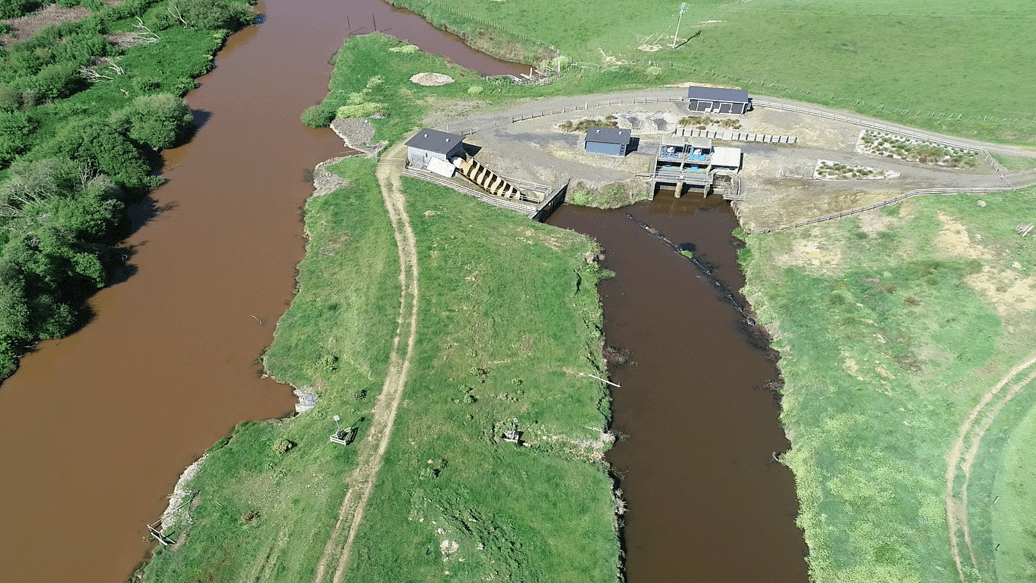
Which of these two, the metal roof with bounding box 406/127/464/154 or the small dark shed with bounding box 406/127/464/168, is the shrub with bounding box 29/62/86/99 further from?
the metal roof with bounding box 406/127/464/154

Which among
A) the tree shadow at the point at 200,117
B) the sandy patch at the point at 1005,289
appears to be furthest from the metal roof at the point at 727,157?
the tree shadow at the point at 200,117

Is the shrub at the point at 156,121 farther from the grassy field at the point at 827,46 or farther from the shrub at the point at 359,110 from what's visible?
the grassy field at the point at 827,46

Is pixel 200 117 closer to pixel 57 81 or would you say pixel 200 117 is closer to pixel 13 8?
pixel 57 81

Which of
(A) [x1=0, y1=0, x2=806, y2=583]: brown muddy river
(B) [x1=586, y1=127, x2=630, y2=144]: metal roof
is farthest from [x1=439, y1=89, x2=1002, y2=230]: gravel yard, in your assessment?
(A) [x1=0, y1=0, x2=806, y2=583]: brown muddy river

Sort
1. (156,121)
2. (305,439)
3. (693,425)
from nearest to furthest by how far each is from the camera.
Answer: (305,439) → (693,425) → (156,121)

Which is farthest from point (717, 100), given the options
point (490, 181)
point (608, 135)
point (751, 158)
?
point (490, 181)

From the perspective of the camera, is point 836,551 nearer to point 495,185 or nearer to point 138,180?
point 495,185

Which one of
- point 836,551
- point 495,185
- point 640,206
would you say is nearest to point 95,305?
A: point 495,185
